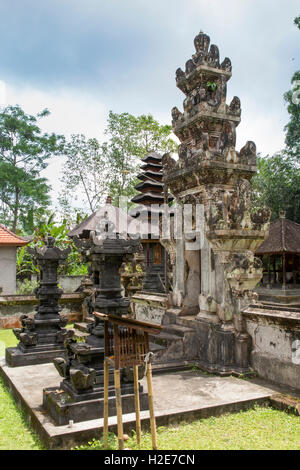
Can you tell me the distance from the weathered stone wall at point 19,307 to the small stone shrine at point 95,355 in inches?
283

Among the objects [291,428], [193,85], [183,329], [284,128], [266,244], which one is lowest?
[291,428]

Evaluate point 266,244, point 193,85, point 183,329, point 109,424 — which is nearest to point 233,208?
point 183,329

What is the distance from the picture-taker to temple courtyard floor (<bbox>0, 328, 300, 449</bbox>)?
4.19 metres

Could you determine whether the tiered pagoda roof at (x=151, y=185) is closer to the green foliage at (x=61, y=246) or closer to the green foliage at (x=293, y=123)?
the green foliage at (x=61, y=246)

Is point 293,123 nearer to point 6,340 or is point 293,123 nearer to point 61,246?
point 61,246

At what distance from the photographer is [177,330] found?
7168 millimetres

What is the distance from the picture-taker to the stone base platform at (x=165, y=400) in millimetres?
4258

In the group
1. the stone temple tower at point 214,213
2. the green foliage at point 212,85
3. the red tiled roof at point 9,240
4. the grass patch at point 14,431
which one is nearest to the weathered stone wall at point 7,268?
the red tiled roof at point 9,240

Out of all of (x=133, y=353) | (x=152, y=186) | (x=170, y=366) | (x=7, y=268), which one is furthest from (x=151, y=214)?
(x=133, y=353)

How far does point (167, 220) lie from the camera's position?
329 inches

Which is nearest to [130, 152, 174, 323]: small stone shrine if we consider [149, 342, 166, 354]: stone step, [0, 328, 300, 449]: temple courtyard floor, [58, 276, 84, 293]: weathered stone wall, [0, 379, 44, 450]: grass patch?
[149, 342, 166, 354]: stone step
